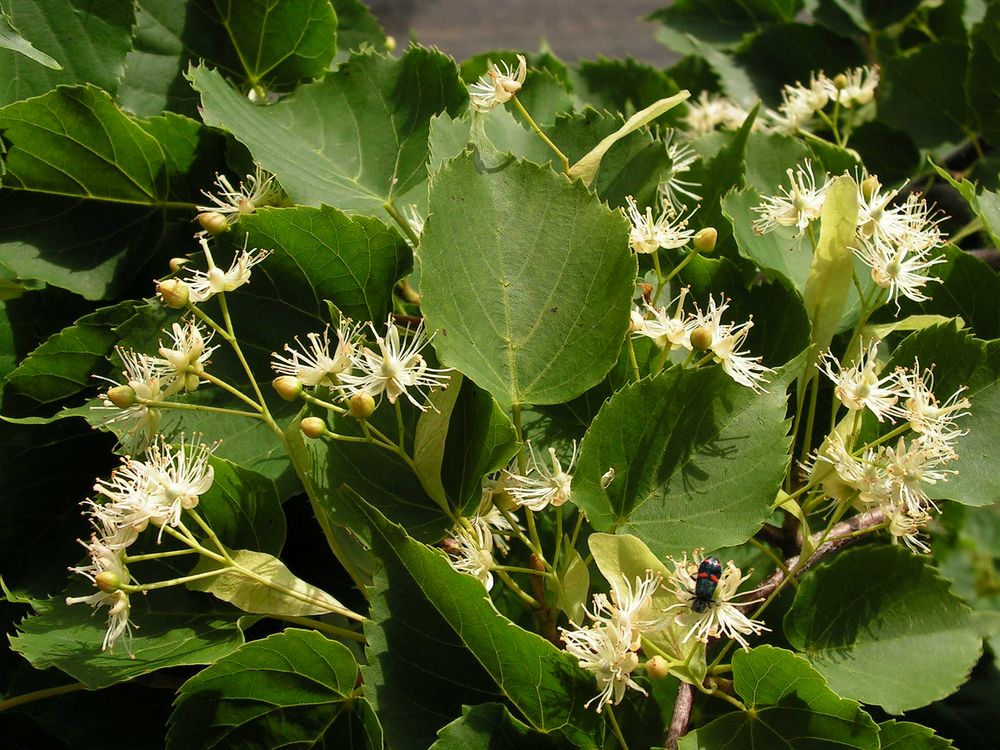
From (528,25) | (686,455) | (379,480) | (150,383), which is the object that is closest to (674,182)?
(686,455)

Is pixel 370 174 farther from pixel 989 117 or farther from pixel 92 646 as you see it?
pixel 989 117

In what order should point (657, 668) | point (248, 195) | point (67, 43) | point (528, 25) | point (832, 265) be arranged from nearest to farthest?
point (657, 668)
point (832, 265)
point (248, 195)
point (67, 43)
point (528, 25)

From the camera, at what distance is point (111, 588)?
2.83 ft

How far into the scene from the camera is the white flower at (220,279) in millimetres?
965

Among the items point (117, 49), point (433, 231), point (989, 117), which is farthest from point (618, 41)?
point (433, 231)

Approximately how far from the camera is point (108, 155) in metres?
1.17

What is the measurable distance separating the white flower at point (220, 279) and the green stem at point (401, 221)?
0.18 m

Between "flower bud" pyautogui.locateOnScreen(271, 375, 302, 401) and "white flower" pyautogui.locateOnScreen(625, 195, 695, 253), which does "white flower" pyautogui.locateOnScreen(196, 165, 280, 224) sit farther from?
"white flower" pyautogui.locateOnScreen(625, 195, 695, 253)

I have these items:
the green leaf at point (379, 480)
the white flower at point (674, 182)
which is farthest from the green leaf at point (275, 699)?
the white flower at point (674, 182)

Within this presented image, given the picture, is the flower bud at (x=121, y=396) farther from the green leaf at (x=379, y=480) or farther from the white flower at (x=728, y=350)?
the white flower at (x=728, y=350)

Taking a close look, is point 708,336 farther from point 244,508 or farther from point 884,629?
point 244,508

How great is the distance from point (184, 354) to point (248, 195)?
26cm

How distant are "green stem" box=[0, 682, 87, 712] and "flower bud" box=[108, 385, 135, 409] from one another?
0.27 m

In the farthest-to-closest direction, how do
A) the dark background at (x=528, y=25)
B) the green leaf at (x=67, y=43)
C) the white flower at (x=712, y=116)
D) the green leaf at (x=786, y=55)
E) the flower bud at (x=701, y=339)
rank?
the dark background at (x=528, y=25)
the green leaf at (x=786, y=55)
the white flower at (x=712, y=116)
the green leaf at (x=67, y=43)
the flower bud at (x=701, y=339)
